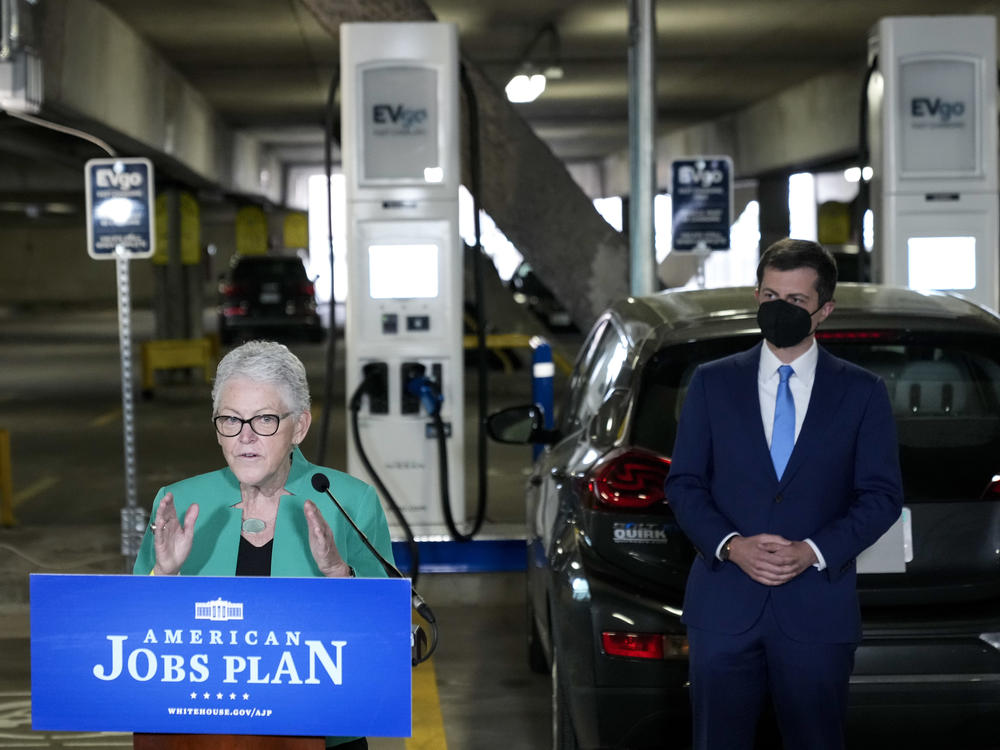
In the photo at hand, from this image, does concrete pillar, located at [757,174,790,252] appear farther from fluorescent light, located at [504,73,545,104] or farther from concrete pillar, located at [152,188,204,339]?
fluorescent light, located at [504,73,545,104]

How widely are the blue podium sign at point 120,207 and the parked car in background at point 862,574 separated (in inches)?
184

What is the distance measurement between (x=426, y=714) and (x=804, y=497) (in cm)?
288

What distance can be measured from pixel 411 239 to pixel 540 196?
3106mm

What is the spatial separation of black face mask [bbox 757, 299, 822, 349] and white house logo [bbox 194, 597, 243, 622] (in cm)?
144

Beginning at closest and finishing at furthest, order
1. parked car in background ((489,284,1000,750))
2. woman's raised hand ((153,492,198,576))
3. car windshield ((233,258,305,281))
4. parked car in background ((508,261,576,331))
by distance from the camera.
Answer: woman's raised hand ((153,492,198,576)), parked car in background ((489,284,1000,750)), parked car in background ((508,261,576,331)), car windshield ((233,258,305,281))

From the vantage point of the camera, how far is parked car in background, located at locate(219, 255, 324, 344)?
28375 mm

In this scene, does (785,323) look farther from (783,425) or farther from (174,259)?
(174,259)

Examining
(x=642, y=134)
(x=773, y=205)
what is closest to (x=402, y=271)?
(x=642, y=134)

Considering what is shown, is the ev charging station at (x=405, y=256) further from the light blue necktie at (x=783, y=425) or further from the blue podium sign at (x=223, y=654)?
the blue podium sign at (x=223, y=654)

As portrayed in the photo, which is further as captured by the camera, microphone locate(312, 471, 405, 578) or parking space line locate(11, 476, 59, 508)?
parking space line locate(11, 476, 59, 508)

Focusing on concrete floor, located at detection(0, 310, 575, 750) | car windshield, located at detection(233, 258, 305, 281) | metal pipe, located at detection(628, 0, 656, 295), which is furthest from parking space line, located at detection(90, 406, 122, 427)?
car windshield, located at detection(233, 258, 305, 281)

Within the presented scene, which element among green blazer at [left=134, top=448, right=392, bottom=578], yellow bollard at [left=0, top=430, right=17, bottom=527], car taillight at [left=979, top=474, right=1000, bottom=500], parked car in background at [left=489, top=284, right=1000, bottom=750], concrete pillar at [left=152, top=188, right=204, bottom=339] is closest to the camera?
green blazer at [left=134, top=448, right=392, bottom=578]

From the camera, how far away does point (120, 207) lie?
8.73 meters

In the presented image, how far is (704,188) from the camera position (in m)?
14.9
